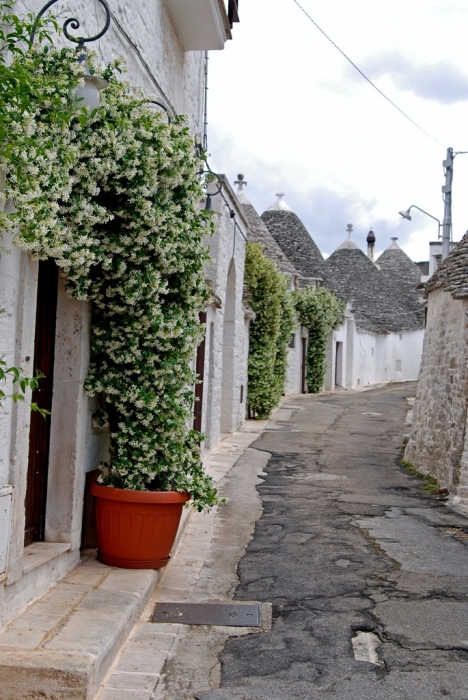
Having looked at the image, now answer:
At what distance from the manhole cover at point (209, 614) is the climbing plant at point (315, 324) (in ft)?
75.3

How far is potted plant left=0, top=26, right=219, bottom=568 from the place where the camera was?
4531mm

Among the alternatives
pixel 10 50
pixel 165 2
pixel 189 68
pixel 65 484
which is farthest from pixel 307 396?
pixel 10 50

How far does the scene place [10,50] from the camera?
3594mm

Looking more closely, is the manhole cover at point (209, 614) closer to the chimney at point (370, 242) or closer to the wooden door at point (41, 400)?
the wooden door at point (41, 400)

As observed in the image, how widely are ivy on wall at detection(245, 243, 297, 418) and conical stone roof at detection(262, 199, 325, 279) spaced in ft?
40.5

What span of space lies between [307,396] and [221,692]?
76.1ft

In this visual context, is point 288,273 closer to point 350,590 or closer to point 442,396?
point 442,396

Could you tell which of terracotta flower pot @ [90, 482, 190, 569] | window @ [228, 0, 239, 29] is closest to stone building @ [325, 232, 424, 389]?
window @ [228, 0, 239, 29]

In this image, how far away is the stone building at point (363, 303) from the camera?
31812mm

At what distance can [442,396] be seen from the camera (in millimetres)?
11656

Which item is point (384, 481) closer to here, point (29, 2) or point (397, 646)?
point (397, 646)

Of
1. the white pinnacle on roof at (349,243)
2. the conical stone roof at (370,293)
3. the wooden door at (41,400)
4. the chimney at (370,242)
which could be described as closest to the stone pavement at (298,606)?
the wooden door at (41,400)

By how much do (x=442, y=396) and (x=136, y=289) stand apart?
7.78 meters

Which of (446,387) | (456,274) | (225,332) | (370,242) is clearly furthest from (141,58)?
(370,242)
